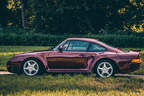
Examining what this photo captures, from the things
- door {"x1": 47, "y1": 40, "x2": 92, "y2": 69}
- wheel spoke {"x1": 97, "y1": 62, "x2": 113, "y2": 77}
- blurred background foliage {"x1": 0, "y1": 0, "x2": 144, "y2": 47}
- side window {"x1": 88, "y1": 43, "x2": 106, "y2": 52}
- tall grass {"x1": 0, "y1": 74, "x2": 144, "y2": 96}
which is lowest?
tall grass {"x1": 0, "y1": 74, "x2": 144, "y2": 96}

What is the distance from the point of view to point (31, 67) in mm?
8734

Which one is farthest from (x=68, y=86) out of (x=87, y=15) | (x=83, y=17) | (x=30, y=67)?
(x=87, y=15)

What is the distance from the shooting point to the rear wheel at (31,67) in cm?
870

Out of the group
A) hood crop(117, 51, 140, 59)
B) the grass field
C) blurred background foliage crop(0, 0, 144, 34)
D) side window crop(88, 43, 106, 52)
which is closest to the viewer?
the grass field

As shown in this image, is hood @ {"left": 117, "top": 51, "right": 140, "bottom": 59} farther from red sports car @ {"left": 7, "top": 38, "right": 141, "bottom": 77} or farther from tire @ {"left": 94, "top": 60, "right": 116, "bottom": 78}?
tire @ {"left": 94, "top": 60, "right": 116, "bottom": 78}

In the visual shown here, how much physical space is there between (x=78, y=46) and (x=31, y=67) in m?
1.61

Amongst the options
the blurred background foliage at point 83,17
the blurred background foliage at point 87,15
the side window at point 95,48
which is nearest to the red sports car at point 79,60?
the side window at point 95,48

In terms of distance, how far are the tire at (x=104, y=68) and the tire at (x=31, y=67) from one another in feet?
5.79

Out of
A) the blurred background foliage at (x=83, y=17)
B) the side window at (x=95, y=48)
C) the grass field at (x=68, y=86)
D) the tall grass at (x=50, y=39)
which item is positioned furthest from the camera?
the blurred background foliage at (x=83, y=17)

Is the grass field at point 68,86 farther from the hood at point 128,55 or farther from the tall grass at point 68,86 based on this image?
the hood at point 128,55

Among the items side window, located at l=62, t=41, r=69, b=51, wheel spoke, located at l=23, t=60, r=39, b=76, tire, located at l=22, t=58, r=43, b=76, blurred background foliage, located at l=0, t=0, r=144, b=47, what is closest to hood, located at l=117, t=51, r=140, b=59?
side window, located at l=62, t=41, r=69, b=51

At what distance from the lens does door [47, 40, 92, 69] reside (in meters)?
8.53

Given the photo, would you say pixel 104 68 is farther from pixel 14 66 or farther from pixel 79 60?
pixel 14 66

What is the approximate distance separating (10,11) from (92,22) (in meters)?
21.5
